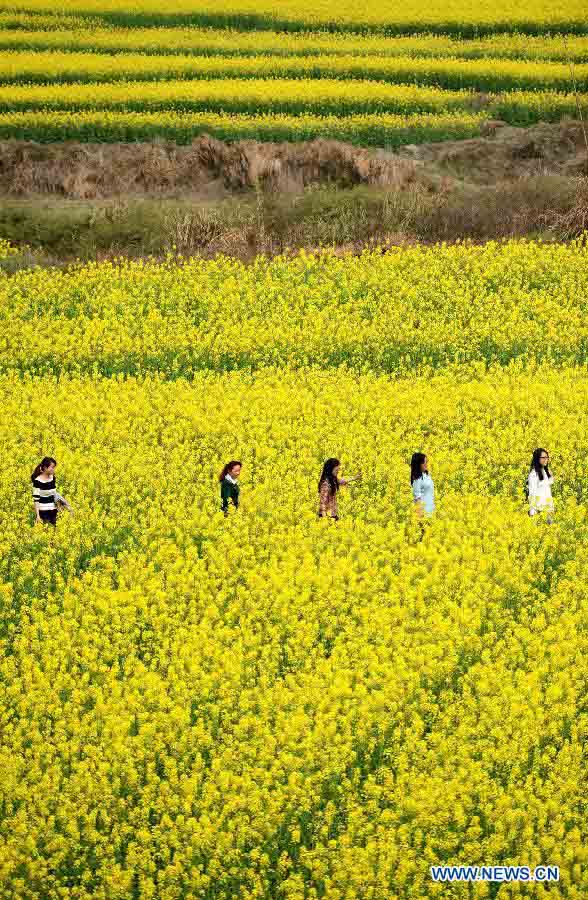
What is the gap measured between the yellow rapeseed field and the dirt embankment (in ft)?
20.9

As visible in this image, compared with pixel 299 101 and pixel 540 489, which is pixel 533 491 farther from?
pixel 299 101

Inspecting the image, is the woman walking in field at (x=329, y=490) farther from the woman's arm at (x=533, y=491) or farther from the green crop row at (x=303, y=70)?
the green crop row at (x=303, y=70)

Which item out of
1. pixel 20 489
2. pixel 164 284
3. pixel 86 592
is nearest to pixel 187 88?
pixel 164 284

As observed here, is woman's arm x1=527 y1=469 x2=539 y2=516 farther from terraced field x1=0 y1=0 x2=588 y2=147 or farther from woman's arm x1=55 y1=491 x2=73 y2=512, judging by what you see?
terraced field x1=0 y1=0 x2=588 y2=147

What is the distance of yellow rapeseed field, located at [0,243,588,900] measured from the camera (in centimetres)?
962

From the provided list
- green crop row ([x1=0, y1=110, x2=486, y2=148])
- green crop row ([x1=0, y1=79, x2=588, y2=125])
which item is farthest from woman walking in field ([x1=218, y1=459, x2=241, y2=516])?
green crop row ([x1=0, y1=79, x2=588, y2=125])

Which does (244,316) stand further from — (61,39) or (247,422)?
(61,39)

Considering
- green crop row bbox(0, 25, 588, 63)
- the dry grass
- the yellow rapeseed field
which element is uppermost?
green crop row bbox(0, 25, 588, 63)

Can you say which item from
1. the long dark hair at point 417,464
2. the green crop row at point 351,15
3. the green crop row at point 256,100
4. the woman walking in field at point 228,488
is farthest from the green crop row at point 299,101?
the long dark hair at point 417,464

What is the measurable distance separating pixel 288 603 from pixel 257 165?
17.0 metres

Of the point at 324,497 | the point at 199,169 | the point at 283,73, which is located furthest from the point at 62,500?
the point at 283,73

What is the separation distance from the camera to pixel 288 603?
1271 cm

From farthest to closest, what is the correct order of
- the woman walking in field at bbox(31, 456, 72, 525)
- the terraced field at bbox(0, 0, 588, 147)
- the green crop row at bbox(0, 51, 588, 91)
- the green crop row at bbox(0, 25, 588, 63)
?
the green crop row at bbox(0, 25, 588, 63)
the green crop row at bbox(0, 51, 588, 91)
the terraced field at bbox(0, 0, 588, 147)
the woman walking in field at bbox(31, 456, 72, 525)

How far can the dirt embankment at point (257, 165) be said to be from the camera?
1104 inches
